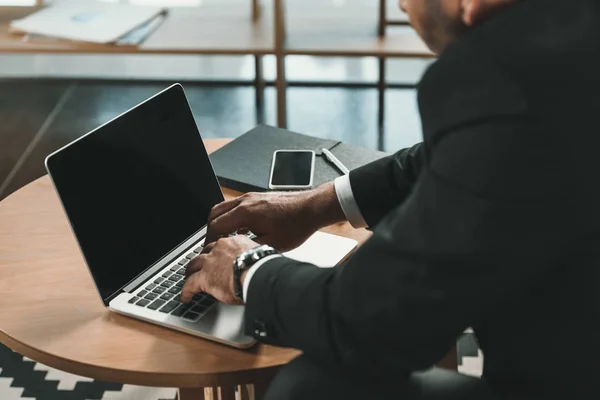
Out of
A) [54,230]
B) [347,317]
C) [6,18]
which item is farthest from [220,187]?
[6,18]

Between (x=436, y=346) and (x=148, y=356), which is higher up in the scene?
(x=436, y=346)

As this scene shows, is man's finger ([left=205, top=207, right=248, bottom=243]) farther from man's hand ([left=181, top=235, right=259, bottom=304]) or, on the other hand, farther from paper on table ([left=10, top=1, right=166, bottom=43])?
paper on table ([left=10, top=1, right=166, bottom=43])

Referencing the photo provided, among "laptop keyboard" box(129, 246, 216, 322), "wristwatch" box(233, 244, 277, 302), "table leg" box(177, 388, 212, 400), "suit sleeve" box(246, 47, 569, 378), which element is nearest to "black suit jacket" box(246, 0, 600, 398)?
"suit sleeve" box(246, 47, 569, 378)

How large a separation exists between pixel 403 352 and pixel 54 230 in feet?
2.34

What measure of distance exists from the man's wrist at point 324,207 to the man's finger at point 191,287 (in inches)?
8.8

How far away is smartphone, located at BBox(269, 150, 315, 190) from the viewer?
147 centimetres

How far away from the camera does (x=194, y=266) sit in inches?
44.9

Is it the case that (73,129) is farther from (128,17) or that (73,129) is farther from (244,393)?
(244,393)

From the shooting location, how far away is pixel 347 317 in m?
0.90

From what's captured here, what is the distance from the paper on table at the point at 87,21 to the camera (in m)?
2.62

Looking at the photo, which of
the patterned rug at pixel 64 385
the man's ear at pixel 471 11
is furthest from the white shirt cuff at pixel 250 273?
the patterned rug at pixel 64 385

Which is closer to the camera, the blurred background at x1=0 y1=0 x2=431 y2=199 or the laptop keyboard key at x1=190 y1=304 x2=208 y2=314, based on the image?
the laptop keyboard key at x1=190 y1=304 x2=208 y2=314

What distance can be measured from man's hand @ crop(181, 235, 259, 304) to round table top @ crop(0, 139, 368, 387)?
6 cm

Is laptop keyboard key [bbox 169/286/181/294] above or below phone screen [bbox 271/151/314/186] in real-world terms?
below
